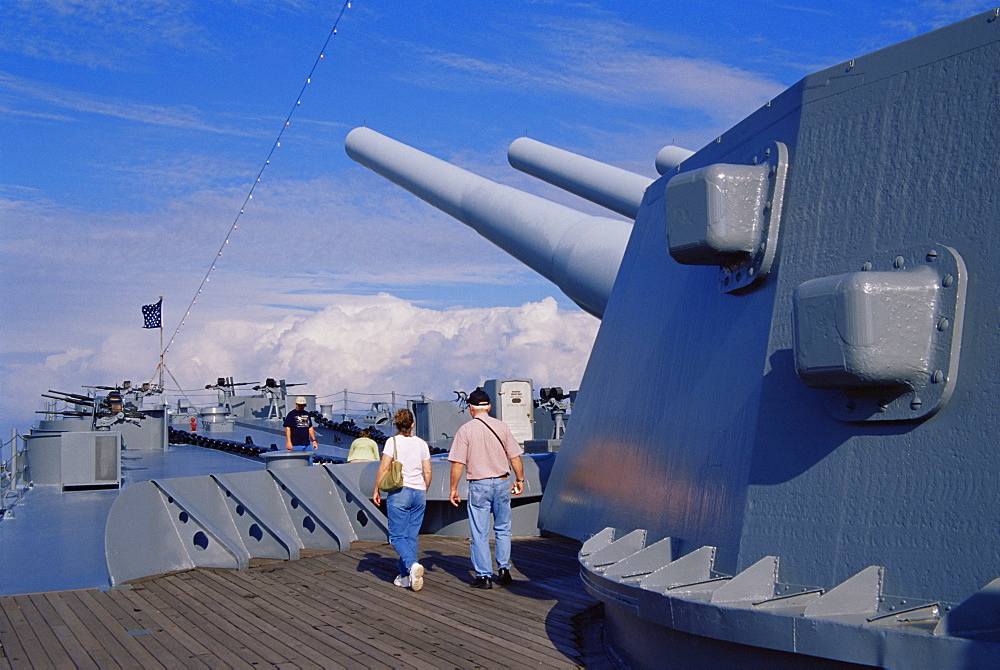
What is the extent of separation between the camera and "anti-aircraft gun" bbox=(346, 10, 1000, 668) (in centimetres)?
246

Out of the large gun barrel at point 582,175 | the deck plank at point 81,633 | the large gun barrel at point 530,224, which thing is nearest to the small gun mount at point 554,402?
the large gun barrel at point 582,175

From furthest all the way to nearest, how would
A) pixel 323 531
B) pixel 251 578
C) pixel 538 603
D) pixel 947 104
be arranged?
1. pixel 323 531
2. pixel 251 578
3. pixel 538 603
4. pixel 947 104

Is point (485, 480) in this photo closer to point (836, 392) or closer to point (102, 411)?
point (836, 392)

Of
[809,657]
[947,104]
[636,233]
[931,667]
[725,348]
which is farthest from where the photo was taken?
[636,233]

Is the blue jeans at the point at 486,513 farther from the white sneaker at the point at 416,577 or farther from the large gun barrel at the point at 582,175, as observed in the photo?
the large gun barrel at the point at 582,175

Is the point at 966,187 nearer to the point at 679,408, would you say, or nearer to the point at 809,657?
the point at 809,657

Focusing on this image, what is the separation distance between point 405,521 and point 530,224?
8.68 feet

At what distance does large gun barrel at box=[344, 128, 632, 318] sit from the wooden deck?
1.90m

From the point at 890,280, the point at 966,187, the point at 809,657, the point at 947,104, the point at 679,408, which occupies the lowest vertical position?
the point at 809,657

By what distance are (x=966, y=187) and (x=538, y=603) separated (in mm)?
3033

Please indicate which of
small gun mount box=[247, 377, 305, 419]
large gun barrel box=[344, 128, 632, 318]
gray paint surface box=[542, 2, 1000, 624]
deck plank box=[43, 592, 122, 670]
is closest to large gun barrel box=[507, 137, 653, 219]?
large gun barrel box=[344, 128, 632, 318]

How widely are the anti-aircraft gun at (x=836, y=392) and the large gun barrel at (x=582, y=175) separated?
5.20 m

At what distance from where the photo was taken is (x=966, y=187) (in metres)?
2.60

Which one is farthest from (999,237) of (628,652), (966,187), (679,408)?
(628,652)
